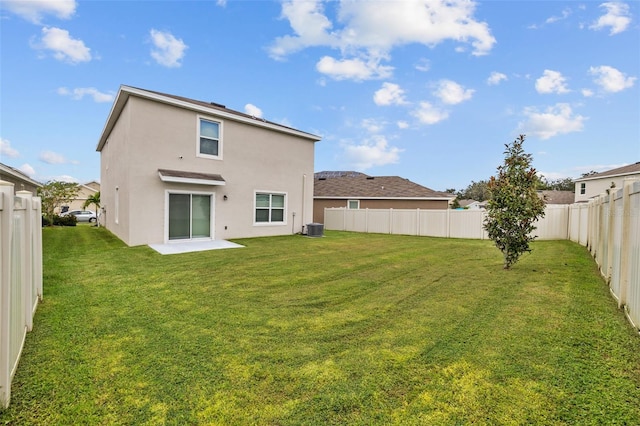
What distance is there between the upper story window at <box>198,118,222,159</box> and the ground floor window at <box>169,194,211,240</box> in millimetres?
1821

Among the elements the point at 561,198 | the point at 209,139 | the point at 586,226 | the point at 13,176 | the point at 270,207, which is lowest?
the point at 586,226

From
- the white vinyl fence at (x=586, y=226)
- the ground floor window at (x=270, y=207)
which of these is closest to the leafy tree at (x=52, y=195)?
the ground floor window at (x=270, y=207)

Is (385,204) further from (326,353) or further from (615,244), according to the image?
(326,353)

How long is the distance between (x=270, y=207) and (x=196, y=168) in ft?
13.6

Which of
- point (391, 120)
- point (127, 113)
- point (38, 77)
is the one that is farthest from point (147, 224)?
point (391, 120)

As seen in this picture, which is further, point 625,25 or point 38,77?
point 38,77

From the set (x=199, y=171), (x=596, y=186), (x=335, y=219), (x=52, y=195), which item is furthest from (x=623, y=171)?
(x=52, y=195)

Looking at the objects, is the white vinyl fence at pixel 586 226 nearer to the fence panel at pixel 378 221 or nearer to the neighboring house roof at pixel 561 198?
the fence panel at pixel 378 221

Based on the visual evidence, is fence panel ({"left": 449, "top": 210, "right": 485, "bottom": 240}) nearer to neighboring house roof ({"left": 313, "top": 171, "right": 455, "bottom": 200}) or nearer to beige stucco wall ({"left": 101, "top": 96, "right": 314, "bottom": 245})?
neighboring house roof ({"left": 313, "top": 171, "right": 455, "bottom": 200})

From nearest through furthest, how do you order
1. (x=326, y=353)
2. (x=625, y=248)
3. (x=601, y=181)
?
(x=326, y=353) → (x=625, y=248) → (x=601, y=181)

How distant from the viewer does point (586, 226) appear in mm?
11766

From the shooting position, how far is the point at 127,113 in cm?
1152

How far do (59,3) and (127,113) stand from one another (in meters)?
4.69

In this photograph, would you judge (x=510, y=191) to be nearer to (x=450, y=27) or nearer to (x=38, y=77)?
(x=450, y=27)
